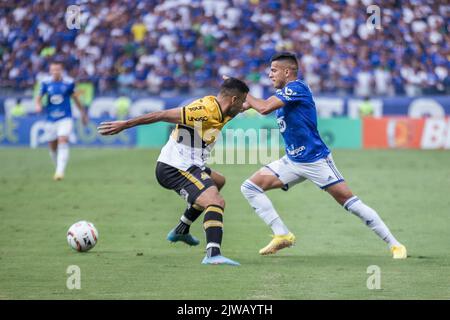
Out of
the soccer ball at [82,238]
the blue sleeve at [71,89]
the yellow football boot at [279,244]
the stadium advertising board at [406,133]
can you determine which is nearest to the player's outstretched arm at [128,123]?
the soccer ball at [82,238]

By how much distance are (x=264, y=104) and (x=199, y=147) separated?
98 centimetres

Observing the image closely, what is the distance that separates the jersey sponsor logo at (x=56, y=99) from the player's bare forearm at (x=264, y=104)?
1105cm

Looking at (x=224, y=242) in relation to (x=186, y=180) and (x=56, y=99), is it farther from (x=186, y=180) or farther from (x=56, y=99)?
(x=56, y=99)

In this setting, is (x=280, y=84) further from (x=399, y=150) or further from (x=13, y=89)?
(x=13, y=89)

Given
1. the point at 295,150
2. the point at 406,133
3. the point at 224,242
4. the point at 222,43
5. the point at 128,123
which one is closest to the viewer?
the point at 128,123

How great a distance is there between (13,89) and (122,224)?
21.2m

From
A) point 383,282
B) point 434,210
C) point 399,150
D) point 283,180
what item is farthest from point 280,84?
point 399,150

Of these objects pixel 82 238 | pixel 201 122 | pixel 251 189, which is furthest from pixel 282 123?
pixel 82 238

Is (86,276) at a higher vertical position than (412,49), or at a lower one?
lower

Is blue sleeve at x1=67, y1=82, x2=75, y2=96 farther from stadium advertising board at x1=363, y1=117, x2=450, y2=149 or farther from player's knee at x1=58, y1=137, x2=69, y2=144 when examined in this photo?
stadium advertising board at x1=363, y1=117, x2=450, y2=149

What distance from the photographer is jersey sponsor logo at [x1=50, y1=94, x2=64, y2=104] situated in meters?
19.8

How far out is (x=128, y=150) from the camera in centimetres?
2923

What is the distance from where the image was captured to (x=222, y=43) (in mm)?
33656

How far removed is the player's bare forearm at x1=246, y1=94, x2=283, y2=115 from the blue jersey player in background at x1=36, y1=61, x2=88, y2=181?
10.8m
